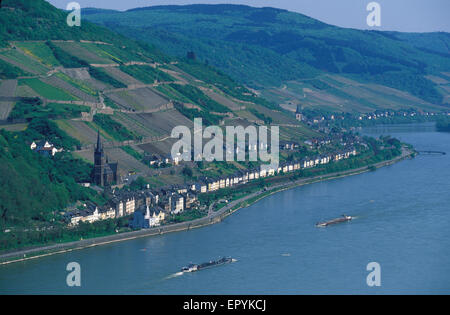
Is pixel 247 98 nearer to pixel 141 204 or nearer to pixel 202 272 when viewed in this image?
pixel 141 204

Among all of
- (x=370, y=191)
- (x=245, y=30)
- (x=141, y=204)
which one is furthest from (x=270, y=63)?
(x=141, y=204)

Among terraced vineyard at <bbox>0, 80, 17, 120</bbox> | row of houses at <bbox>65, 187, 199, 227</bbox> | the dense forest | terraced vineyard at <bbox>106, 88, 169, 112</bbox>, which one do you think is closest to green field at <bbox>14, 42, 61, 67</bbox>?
terraced vineyard at <bbox>106, 88, 169, 112</bbox>

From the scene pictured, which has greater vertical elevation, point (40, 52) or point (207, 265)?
point (40, 52)

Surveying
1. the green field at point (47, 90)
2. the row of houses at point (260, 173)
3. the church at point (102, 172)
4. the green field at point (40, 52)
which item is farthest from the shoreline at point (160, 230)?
the green field at point (40, 52)

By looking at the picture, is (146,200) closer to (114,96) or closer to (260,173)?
(260,173)

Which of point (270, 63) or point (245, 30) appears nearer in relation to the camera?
point (270, 63)

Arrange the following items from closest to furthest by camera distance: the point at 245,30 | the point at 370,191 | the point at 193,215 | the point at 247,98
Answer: the point at 193,215 → the point at 370,191 → the point at 247,98 → the point at 245,30
